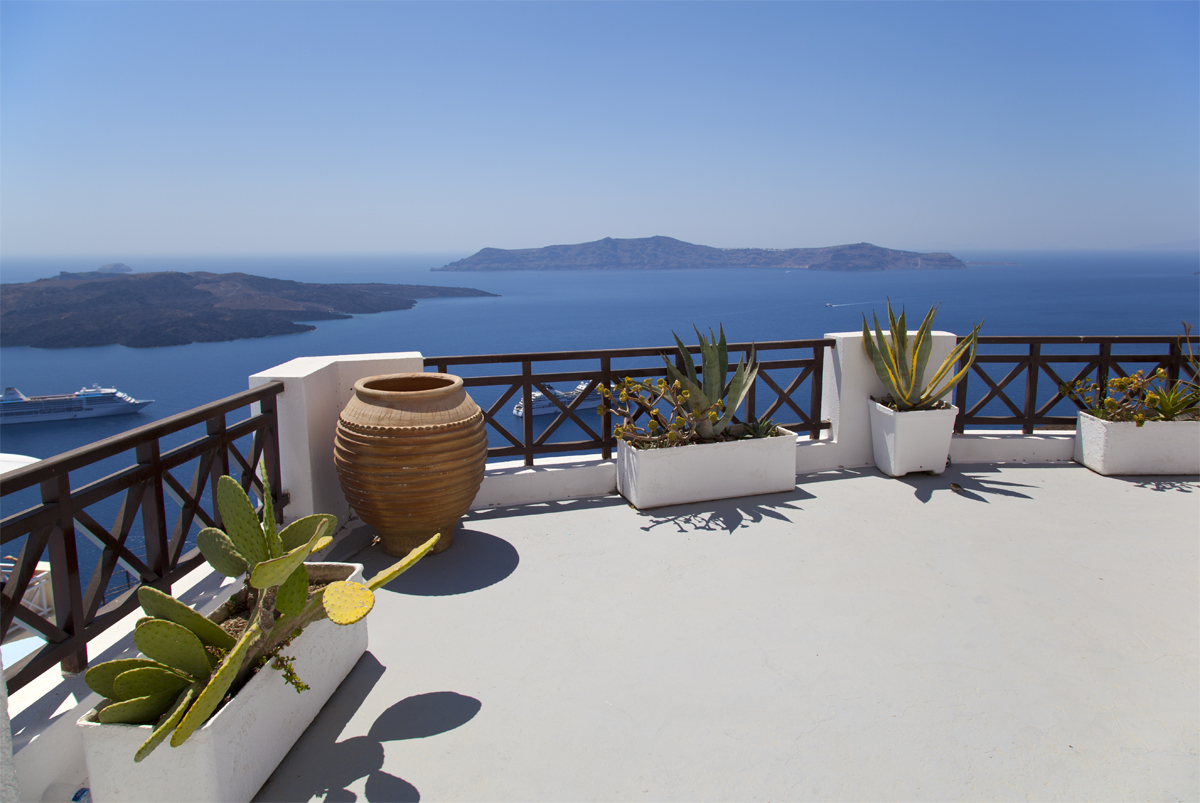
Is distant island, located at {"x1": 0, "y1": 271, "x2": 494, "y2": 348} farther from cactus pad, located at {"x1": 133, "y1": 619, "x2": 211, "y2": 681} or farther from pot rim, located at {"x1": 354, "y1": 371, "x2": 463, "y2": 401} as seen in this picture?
cactus pad, located at {"x1": 133, "y1": 619, "x2": 211, "y2": 681}

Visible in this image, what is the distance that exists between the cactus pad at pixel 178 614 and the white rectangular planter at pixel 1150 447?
5.36m

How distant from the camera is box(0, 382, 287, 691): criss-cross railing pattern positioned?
1.82 metres

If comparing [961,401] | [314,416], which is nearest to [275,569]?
[314,416]

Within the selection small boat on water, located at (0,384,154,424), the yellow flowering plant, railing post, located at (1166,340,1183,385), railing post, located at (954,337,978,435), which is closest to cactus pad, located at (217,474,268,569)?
railing post, located at (954,337,978,435)

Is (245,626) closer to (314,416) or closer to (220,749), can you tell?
(220,749)

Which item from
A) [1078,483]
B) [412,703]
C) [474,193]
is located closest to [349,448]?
[412,703]

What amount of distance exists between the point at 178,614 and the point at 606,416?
2942mm

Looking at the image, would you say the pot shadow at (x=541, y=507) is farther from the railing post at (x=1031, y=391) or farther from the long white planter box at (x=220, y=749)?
the railing post at (x=1031, y=391)

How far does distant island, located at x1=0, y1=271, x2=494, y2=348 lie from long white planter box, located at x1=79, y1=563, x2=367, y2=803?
51138 millimetres

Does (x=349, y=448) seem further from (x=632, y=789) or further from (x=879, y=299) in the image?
(x=879, y=299)

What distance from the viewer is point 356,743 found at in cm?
212

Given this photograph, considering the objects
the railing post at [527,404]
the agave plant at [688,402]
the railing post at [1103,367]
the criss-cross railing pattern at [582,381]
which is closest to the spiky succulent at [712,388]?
the agave plant at [688,402]

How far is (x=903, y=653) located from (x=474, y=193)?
59810mm

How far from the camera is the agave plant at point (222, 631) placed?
1.68 meters
